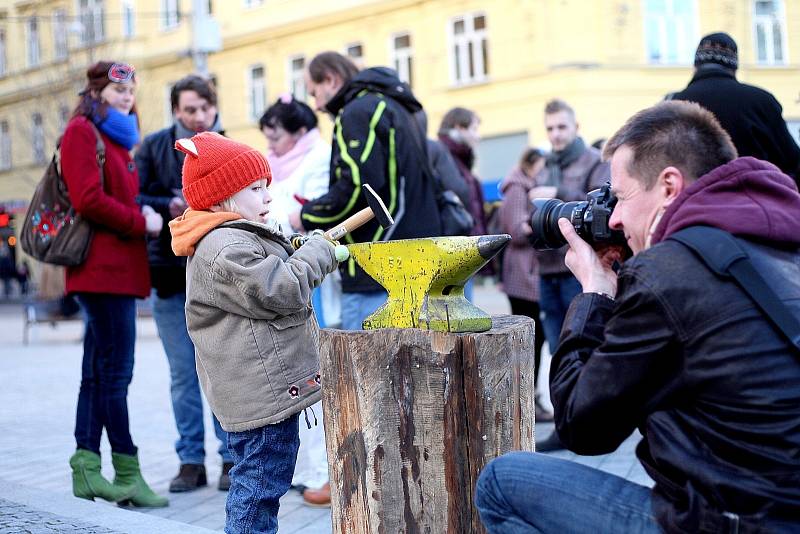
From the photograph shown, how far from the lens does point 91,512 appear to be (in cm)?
447

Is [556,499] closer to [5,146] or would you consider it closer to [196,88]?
[196,88]

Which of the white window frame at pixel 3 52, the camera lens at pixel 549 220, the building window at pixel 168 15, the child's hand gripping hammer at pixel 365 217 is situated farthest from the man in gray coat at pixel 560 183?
the white window frame at pixel 3 52

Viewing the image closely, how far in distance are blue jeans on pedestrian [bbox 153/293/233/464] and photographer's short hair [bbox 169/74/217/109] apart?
993mm

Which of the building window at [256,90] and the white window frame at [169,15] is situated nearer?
the building window at [256,90]

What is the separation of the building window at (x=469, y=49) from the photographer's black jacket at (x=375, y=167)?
868 inches

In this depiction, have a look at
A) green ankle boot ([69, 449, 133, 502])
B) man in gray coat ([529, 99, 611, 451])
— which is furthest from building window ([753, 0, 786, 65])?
green ankle boot ([69, 449, 133, 502])

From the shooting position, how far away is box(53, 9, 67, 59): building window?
36.8m

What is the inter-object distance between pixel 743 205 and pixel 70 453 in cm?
515

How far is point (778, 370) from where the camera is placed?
227cm

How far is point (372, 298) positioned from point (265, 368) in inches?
61.5

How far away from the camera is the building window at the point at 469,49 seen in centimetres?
2694

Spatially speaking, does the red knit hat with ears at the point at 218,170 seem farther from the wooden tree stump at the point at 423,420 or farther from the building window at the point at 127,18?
the building window at the point at 127,18

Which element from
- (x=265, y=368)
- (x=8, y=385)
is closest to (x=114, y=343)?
(x=265, y=368)

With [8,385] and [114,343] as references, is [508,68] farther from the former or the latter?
[114,343]
